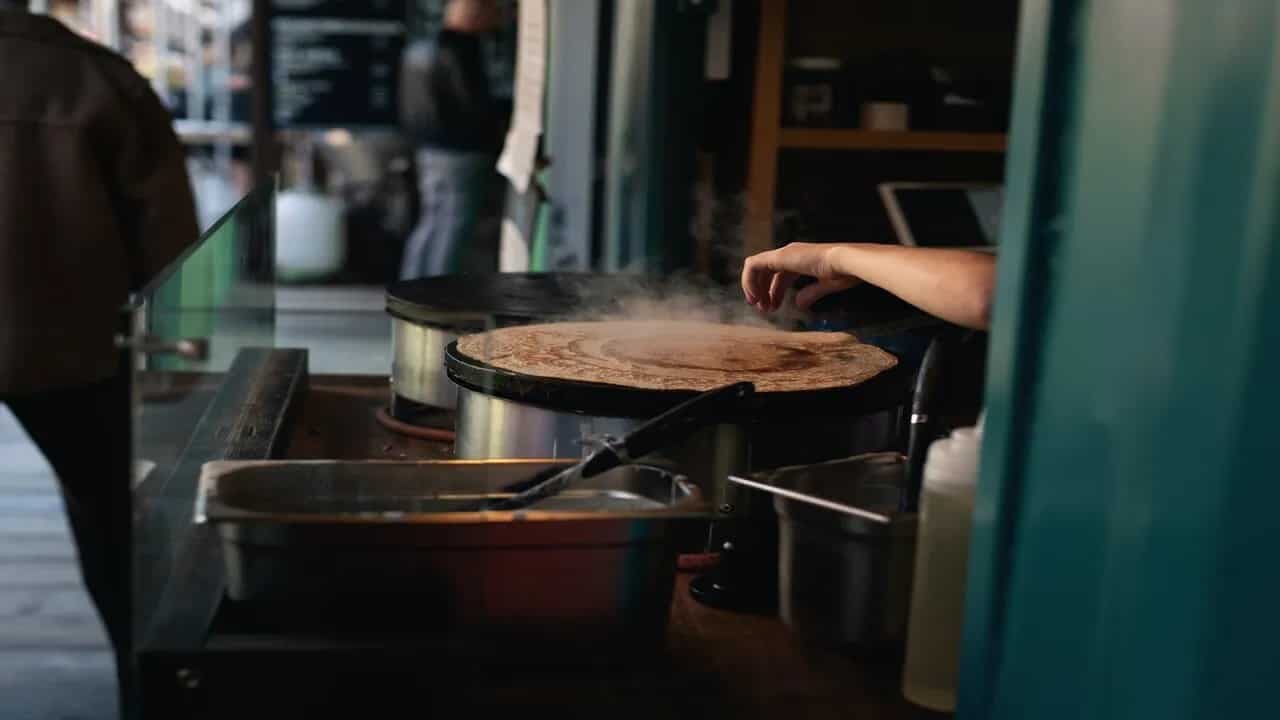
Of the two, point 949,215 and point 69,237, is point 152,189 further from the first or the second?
point 949,215

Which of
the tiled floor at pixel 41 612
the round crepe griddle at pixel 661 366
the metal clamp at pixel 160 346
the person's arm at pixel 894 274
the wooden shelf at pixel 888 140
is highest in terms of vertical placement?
the wooden shelf at pixel 888 140

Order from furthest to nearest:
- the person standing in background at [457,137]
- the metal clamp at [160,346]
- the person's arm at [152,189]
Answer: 1. the person standing in background at [457,137]
2. the person's arm at [152,189]
3. the metal clamp at [160,346]

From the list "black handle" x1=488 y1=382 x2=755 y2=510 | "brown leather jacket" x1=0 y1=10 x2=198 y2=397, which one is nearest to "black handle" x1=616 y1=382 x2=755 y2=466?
"black handle" x1=488 y1=382 x2=755 y2=510

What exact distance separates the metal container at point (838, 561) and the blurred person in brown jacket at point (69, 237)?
212 centimetres

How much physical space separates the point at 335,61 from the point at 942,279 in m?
6.66

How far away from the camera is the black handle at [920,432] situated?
1.29 m

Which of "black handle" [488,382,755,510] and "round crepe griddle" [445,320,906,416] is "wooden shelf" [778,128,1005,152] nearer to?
"round crepe griddle" [445,320,906,416]

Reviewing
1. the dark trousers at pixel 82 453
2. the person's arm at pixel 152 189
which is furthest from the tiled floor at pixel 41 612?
the person's arm at pixel 152 189

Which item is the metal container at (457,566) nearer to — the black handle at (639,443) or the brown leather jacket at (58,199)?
the black handle at (639,443)

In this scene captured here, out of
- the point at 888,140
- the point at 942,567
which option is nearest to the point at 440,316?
the point at 942,567

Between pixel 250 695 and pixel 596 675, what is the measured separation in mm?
293

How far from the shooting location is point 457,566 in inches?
47.3

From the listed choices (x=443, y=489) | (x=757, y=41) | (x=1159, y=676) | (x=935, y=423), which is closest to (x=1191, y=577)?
(x=1159, y=676)

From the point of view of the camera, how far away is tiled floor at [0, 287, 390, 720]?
3.11 metres
